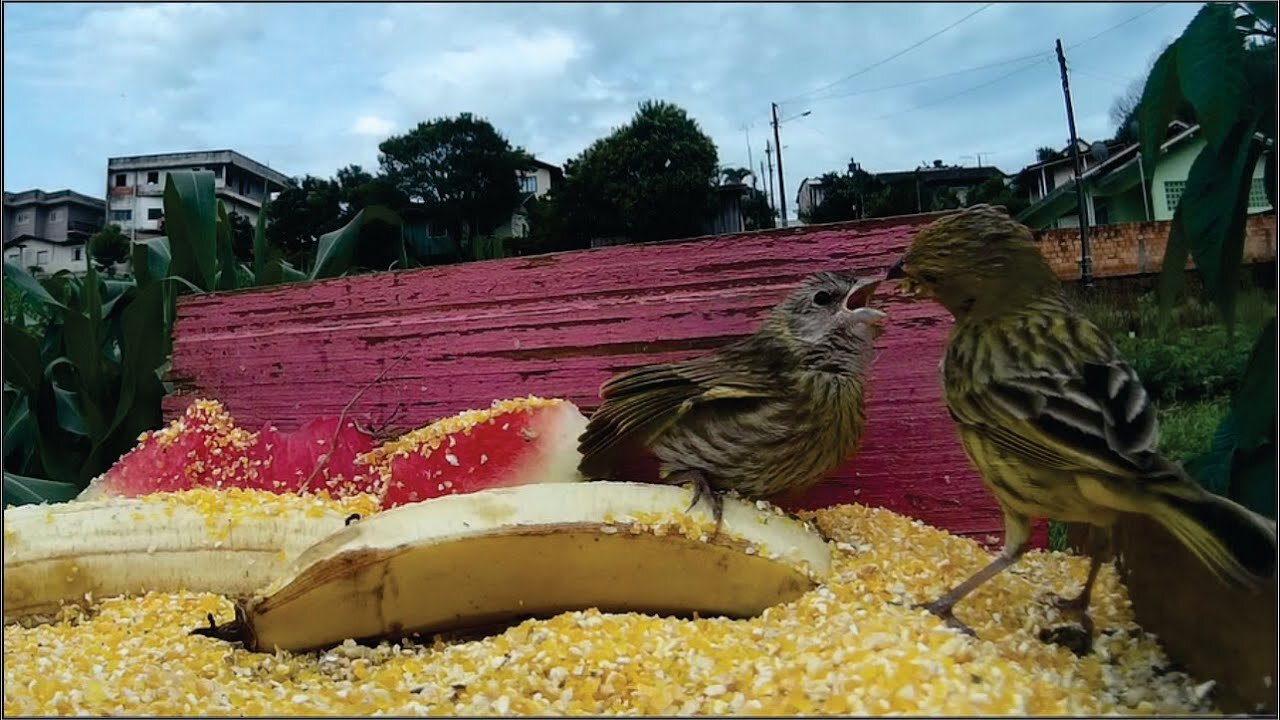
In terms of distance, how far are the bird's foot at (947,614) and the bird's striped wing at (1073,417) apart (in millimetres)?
204

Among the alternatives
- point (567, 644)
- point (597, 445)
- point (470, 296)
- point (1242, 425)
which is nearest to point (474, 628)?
point (567, 644)

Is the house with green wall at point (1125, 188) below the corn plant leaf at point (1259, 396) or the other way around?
the other way around

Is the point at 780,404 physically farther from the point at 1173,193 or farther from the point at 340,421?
the point at 340,421

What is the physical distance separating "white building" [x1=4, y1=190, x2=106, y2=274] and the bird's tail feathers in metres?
1.55

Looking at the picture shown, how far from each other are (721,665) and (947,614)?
10.5 inches

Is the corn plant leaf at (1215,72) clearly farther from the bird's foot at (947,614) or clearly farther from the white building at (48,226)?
the white building at (48,226)

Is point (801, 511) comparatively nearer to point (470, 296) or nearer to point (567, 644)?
point (567, 644)

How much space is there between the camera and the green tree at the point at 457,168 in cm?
134

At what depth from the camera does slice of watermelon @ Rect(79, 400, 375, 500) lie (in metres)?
1.64

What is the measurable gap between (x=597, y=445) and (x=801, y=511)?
329 millimetres

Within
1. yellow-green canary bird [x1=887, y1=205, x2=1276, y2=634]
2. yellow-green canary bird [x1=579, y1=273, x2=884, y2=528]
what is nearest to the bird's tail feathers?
yellow-green canary bird [x1=887, y1=205, x2=1276, y2=634]

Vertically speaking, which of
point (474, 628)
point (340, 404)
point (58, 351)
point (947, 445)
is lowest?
point (474, 628)

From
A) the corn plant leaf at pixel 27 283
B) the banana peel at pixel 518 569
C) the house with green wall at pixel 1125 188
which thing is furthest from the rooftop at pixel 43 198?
the house with green wall at pixel 1125 188

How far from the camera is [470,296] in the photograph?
5.26 ft
